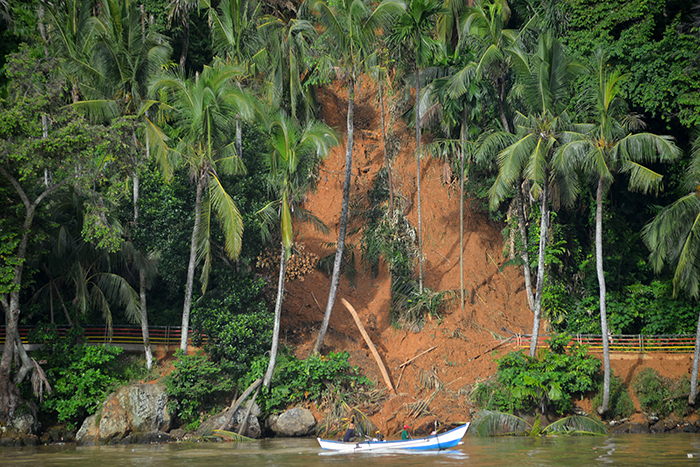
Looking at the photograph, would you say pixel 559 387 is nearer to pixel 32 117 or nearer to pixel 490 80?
pixel 490 80

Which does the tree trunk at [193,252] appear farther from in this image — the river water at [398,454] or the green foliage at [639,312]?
the green foliage at [639,312]

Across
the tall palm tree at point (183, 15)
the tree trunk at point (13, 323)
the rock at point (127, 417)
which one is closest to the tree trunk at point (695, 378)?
the rock at point (127, 417)

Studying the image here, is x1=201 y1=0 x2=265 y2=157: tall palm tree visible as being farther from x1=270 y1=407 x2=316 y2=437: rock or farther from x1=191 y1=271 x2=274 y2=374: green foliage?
x1=270 y1=407 x2=316 y2=437: rock

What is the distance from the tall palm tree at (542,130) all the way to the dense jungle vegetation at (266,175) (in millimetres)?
79

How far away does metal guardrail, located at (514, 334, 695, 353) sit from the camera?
2273 centimetres

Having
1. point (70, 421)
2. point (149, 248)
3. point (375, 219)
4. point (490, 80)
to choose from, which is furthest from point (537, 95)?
point (70, 421)

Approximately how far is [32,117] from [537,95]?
16.9m

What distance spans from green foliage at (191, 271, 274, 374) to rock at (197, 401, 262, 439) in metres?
1.60

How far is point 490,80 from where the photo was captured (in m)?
25.7

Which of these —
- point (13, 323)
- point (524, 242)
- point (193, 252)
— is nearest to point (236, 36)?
point (193, 252)

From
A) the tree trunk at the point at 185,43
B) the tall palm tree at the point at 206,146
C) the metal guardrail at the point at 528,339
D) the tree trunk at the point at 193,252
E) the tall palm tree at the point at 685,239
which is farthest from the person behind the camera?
the tree trunk at the point at 185,43

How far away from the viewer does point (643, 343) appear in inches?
902

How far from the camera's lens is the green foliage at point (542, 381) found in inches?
807

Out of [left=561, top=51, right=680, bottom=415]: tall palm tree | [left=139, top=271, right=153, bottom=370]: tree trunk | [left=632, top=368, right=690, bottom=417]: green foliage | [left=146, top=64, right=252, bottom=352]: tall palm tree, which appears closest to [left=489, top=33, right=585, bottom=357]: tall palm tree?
[left=561, top=51, right=680, bottom=415]: tall palm tree
